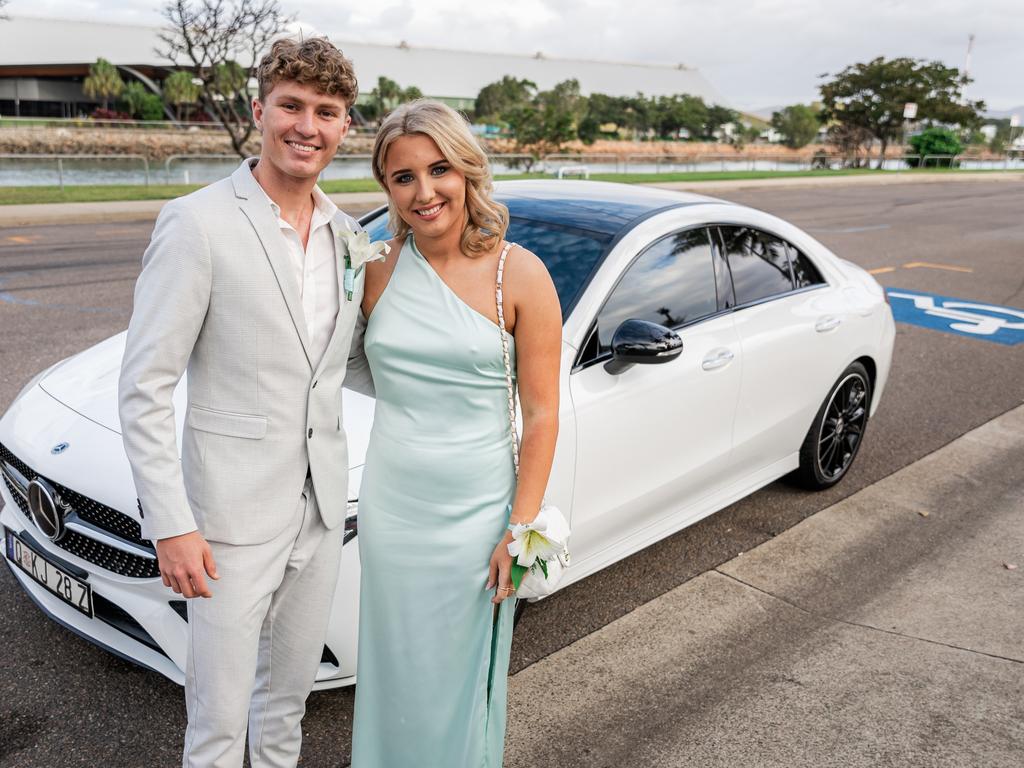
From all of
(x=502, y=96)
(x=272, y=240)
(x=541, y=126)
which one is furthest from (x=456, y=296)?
(x=502, y=96)

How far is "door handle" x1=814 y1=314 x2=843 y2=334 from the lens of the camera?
451cm

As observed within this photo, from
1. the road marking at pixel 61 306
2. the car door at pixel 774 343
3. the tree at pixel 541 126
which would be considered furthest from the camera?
the tree at pixel 541 126

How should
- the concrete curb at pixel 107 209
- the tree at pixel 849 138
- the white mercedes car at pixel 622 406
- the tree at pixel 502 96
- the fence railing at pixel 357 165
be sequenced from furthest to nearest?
the tree at pixel 502 96
the tree at pixel 849 138
the fence railing at pixel 357 165
the concrete curb at pixel 107 209
the white mercedes car at pixel 622 406

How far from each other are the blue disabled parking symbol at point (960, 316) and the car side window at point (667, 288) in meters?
5.84

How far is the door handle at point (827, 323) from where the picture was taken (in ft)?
14.8

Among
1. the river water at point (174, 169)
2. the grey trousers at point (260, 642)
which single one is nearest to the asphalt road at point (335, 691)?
the grey trousers at point (260, 642)

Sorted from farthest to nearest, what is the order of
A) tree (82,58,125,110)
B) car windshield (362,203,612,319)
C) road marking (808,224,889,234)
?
tree (82,58,125,110)
road marking (808,224,889,234)
car windshield (362,203,612,319)

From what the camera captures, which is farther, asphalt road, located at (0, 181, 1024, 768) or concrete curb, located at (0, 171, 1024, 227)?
concrete curb, located at (0, 171, 1024, 227)

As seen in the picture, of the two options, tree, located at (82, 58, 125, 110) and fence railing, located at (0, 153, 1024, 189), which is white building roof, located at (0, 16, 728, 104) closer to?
tree, located at (82, 58, 125, 110)

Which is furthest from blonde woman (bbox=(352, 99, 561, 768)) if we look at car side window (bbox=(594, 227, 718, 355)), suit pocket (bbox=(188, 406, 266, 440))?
car side window (bbox=(594, 227, 718, 355))

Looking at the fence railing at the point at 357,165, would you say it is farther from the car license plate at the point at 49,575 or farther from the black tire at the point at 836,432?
the car license plate at the point at 49,575

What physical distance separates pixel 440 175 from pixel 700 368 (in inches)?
76.2

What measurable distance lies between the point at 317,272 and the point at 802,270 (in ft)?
10.6

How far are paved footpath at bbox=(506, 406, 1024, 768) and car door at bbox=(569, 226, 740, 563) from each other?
0.45 meters
